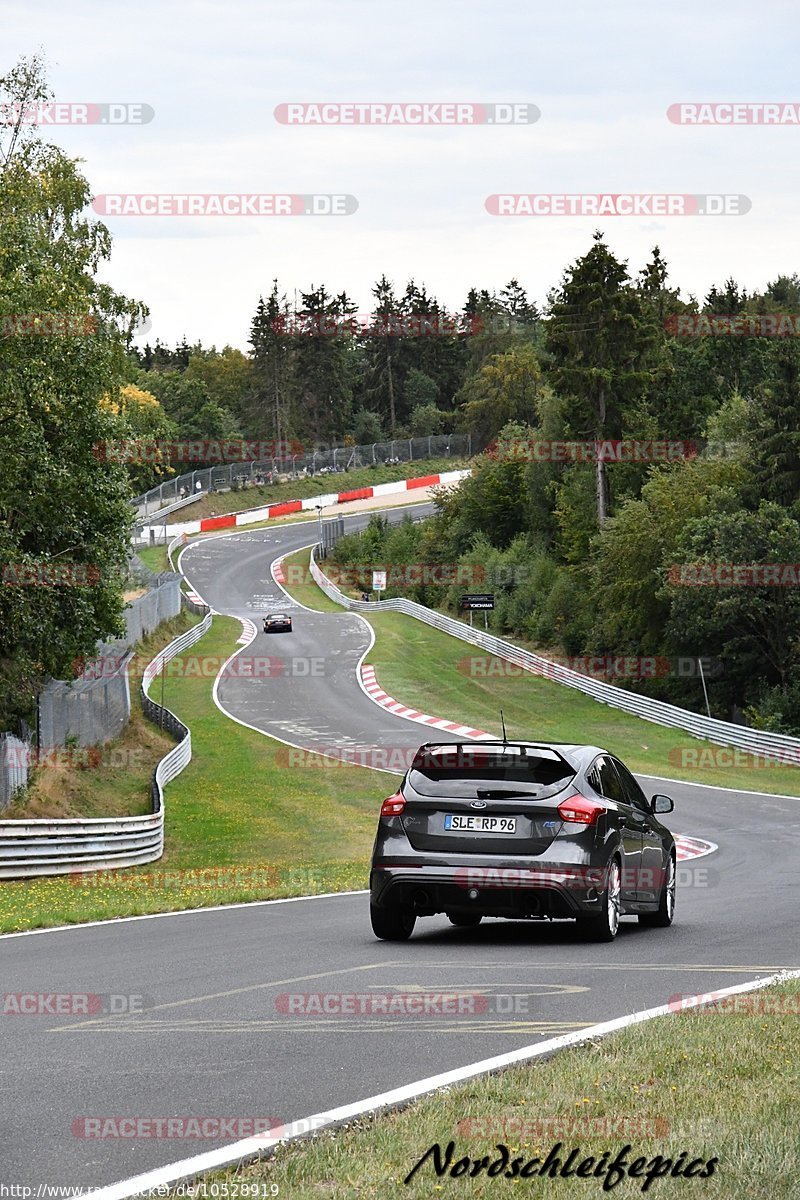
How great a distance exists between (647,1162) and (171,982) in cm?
496

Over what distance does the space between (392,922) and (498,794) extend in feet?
4.51

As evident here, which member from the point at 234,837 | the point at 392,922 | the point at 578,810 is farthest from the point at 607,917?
the point at 234,837

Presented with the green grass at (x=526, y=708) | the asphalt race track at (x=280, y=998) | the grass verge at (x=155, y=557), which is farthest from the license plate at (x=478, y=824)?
Answer: the grass verge at (x=155, y=557)

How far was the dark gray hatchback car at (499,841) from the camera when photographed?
11.1 meters

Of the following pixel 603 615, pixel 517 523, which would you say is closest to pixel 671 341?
pixel 517 523

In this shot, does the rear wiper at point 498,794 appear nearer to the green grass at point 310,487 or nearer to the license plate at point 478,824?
the license plate at point 478,824

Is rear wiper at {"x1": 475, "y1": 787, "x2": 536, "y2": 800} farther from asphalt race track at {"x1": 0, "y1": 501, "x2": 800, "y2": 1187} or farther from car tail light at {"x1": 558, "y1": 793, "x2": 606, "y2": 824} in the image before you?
asphalt race track at {"x1": 0, "y1": 501, "x2": 800, "y2": 1187}

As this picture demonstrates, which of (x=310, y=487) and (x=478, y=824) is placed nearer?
(x=478, y=824)

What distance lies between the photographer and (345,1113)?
5855 mm

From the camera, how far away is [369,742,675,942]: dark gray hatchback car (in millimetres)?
11078

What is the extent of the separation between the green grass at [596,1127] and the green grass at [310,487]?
352 ft

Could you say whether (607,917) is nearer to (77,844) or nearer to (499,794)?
(499,794)

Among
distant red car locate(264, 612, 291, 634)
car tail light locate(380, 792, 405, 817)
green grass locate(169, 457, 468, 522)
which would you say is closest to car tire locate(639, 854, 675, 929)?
car tail light locate(380, 792, 405, 817)

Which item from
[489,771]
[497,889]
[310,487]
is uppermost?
[310,487]
